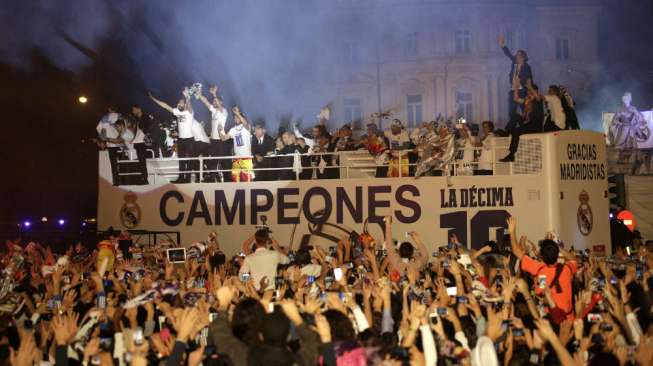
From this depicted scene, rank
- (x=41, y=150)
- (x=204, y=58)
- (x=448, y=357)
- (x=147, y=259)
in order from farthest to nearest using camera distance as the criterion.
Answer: (x=41, y=150) < (x=204, y=58) < (x=147, y=259) < (x=448, y=357)

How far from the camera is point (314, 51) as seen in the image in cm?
3706

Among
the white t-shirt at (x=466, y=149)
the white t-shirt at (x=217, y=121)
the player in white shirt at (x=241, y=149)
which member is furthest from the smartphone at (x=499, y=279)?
the white t-shirt at (x=217, y=121)

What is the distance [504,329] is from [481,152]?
1151cm

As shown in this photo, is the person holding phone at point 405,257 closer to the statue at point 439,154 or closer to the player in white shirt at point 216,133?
the statue at point 439,154

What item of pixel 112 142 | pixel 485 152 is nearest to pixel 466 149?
pixel 485 152

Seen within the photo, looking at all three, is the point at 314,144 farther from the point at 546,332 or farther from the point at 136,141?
the point at 546,332

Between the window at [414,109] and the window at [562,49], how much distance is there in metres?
7.38

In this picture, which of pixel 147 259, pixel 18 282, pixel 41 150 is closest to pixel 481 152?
pixel 147 259

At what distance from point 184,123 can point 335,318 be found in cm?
1281

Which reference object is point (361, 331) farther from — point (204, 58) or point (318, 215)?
point (204, 58)

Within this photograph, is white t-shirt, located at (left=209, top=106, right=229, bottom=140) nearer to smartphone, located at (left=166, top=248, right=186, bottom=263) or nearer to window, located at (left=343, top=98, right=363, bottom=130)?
smartphone, located at (left=166, top=248, right=186, bottom=263)

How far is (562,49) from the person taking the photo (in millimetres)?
47312

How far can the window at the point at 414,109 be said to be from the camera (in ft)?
149

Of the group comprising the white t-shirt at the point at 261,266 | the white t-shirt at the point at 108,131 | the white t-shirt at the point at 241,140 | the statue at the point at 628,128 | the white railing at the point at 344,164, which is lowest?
the white t-shirt at the point at 261,266
